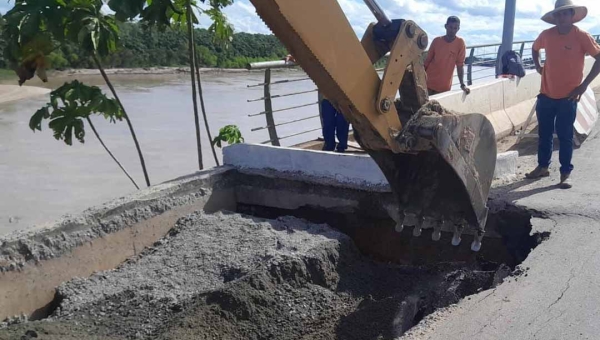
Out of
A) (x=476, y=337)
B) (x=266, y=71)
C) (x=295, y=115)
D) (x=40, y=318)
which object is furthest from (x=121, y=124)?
(x=476, y=337)

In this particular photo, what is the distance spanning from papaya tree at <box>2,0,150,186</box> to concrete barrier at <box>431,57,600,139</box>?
14.3 feet

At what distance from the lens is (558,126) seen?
6461 mm

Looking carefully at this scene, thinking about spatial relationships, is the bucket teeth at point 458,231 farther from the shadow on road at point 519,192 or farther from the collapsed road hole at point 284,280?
the shadow on road at point 519,192

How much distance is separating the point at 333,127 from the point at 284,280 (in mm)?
3386

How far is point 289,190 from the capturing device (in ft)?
19.5

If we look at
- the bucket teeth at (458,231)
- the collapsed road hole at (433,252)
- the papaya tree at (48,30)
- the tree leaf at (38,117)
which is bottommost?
the collapsed road hole at (433,252)

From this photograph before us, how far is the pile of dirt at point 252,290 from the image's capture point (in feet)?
13.3

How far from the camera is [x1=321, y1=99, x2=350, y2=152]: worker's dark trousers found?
7.58 metres

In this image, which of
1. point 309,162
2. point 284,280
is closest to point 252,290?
point 284,280

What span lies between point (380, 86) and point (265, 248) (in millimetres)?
1692

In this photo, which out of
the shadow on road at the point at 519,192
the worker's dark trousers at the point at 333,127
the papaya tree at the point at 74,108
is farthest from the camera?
the worker's dark trousers at the point at 333,127

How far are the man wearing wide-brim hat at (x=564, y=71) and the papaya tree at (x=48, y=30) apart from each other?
425cm

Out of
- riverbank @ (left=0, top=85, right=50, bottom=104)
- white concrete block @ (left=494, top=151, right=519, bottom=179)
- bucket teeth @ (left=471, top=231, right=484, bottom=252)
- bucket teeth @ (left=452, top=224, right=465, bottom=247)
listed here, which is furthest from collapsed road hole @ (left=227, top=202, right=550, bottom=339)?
riverbank @ (left=0, top=85, right=50, bottom=104)

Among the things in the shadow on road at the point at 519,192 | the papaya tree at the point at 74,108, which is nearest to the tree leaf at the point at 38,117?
the papaya tree at the point at 74,108
